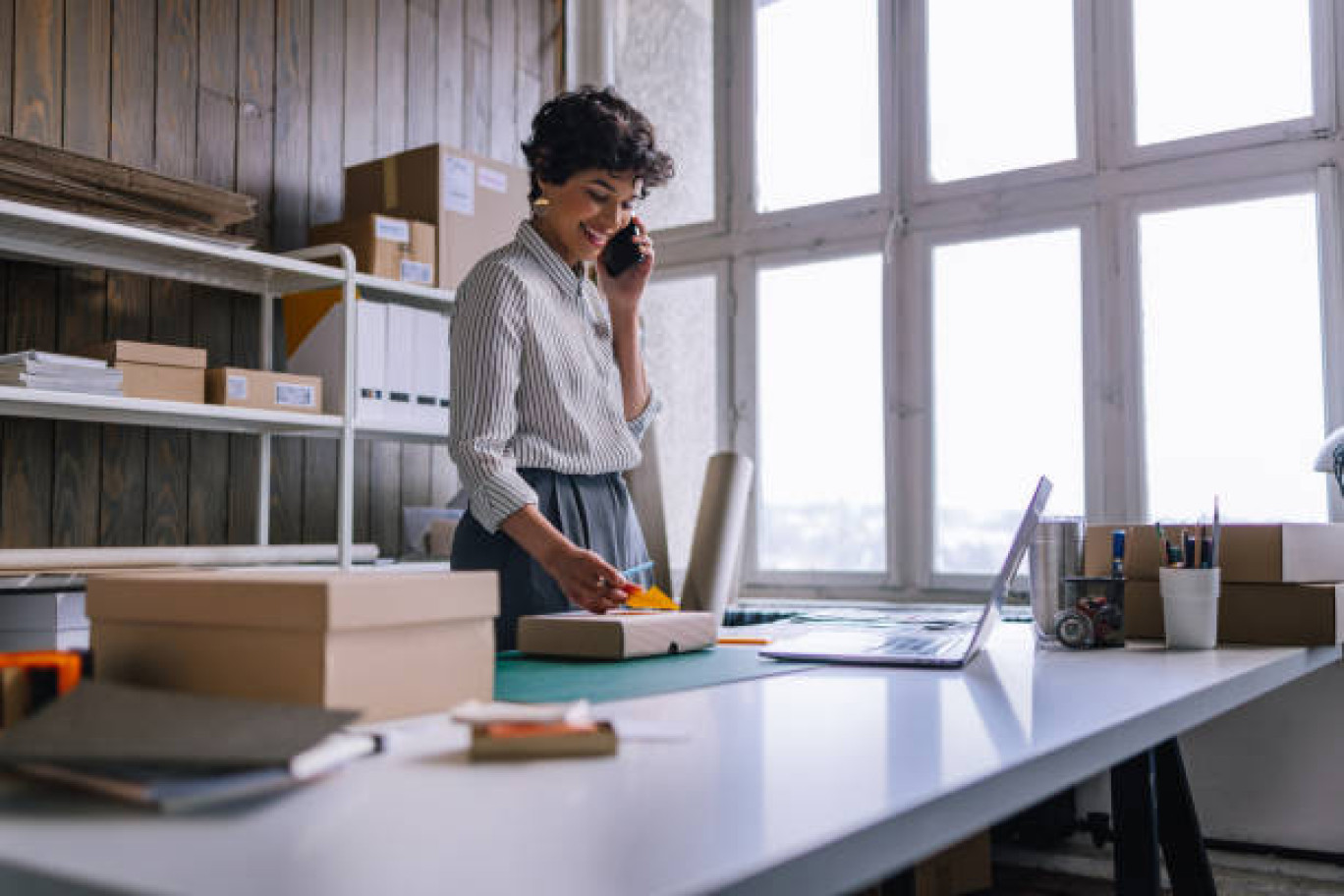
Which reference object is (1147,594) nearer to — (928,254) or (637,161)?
(637,161)

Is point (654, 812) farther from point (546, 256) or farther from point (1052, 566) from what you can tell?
point (546, 256)

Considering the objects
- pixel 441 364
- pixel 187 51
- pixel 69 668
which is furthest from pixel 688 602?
pixel 69 668

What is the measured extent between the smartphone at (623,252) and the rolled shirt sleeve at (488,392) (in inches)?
13.3

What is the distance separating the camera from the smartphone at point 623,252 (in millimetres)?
2045

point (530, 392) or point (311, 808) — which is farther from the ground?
point (530, 392)

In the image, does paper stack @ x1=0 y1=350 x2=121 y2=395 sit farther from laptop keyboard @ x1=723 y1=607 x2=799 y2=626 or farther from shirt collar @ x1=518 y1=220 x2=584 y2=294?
laptop keyboard @ x1=723 y1=607 x2=799 y2=626

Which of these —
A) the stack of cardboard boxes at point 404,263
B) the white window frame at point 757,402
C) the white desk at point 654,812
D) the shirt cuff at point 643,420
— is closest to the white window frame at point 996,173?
the white window frame at point 757,402

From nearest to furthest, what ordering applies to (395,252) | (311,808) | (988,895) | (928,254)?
(311,808) → (988,895) → (395,252) → (928,254)

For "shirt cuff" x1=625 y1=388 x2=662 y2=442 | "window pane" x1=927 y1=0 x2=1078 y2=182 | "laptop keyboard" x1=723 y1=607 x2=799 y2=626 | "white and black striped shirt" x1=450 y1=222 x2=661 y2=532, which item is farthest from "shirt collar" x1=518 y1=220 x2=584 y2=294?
"window pane" x1=927 y1=0 x2=1078 y2=182

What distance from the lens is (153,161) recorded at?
9.24 ft

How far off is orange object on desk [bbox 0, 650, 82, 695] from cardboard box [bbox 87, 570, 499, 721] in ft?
0.24

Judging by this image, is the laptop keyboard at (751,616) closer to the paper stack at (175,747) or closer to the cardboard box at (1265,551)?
the cardboard box at (1265,551)

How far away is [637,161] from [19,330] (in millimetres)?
1547

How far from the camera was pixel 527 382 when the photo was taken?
1760mm
